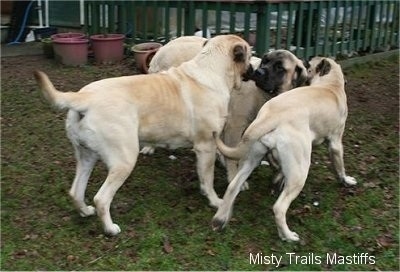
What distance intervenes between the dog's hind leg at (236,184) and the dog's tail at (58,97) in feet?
4.30

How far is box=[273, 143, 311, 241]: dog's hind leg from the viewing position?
402 cm

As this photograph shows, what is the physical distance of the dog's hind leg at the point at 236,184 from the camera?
4145mm

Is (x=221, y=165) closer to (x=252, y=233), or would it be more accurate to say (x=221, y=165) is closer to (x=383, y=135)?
(x=252, y=233)

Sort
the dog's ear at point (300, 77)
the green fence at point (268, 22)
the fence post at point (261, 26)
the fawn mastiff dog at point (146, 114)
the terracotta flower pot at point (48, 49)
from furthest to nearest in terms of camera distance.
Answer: the terracotta flower pot at point (48, 49) < the green fence at point (268, 22) < the fence post at point (261, 26) < the dog's ear at point (300, 77) < the fawn mastiff dog at point (146, 114)

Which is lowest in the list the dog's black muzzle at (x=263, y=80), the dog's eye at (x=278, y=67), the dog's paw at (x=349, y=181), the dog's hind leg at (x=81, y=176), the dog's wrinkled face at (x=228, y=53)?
the dog's paw at (x=349, y=181)

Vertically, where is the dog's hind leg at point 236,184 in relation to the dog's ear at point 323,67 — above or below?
below

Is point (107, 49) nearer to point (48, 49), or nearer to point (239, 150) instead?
point (48, 49)

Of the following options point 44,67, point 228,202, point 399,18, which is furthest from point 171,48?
point 399,18

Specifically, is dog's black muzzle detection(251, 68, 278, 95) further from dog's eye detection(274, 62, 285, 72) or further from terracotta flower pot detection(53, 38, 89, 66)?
terracotta flower pot detection(53, 38, 89, 66)

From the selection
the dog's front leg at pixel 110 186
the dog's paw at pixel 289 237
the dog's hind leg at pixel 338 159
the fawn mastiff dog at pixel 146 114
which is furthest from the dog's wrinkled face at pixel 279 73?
the dog's front leg at pixel 110 186

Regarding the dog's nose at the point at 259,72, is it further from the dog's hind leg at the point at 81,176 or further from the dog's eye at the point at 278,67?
the dog's hind leg at the point at 81,176

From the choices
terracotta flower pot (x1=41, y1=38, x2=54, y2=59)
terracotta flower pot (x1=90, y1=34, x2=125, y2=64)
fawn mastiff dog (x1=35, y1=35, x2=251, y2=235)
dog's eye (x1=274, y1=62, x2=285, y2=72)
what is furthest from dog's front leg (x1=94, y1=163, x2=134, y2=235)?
terracotta flower pot (x1=41, y1=38, x2=54, y2=59)

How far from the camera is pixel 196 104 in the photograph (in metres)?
4.51

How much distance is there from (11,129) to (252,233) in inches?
141
